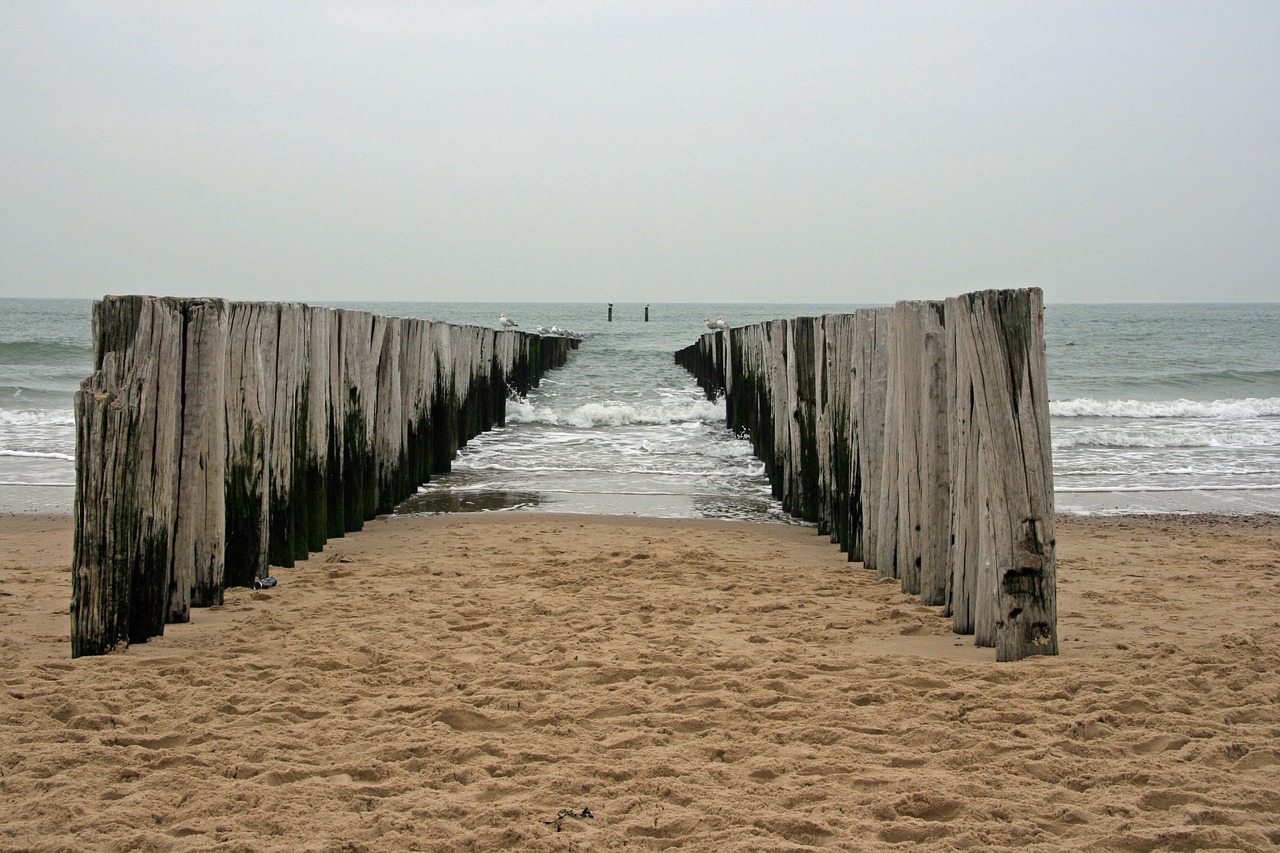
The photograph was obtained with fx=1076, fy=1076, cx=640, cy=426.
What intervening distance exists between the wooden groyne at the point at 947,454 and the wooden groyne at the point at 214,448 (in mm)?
3273

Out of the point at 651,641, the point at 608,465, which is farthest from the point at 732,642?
the point at 608,465

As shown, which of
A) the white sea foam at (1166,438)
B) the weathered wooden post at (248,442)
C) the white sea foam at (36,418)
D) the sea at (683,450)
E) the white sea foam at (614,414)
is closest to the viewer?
the weathered wooden post at (248,442)

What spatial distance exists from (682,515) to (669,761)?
5.50 m

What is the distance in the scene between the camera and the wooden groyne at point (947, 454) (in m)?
4.12

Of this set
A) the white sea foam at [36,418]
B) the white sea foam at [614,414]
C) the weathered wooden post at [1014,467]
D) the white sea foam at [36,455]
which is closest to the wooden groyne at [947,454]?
the weathered wooden post at [1014,467]

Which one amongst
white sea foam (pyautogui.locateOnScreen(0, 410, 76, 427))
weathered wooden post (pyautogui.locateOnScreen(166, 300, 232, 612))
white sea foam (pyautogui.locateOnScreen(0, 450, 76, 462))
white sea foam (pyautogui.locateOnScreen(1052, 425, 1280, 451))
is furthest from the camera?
white sea foam (pyautogui.locateOnScreen(0, 410, 76, 427))

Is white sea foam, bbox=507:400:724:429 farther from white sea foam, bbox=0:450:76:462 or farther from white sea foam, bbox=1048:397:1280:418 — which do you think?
white sea foam, bbox=0:450:76:462

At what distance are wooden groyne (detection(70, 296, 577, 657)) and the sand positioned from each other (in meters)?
0.27

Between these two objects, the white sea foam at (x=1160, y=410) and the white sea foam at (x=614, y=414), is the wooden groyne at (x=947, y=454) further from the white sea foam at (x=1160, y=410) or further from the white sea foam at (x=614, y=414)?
the white sea foam at (x=1160, y=410)

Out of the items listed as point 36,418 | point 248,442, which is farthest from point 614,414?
point 248,442

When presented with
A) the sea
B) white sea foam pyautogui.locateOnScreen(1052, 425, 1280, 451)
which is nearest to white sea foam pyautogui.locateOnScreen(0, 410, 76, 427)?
the sea

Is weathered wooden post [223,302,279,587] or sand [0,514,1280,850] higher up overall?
weathered wooden post [223,302,279,587]

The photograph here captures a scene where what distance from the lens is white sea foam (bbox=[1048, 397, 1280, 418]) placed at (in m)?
18.1

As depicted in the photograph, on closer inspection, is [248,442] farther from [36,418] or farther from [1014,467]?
[36,418]
